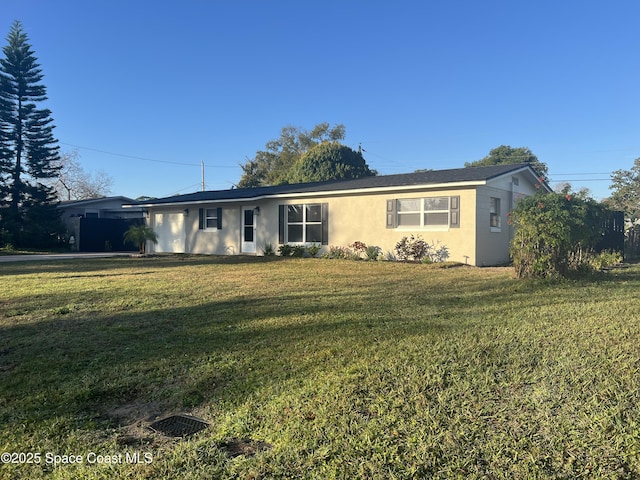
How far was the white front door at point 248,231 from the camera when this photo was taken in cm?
1786

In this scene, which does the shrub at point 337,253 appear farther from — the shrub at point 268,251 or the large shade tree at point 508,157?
the large shade tree at point 508,157

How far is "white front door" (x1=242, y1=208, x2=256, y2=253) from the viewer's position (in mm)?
17856

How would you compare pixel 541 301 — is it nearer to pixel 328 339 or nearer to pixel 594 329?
pixel 594 329

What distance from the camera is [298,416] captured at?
3.00m

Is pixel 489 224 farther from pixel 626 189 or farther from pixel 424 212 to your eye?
pixel 626 189

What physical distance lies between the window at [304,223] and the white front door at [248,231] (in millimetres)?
1448

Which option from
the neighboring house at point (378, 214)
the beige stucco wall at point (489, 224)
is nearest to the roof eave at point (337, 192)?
the neighboring house at point (378, 214)

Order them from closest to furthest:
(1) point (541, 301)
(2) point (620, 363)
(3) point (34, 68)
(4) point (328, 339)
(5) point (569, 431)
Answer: (5) point (569, 431) < (2) point (620, 363) < (4) point (328, 339) < (1) point (541, 301) < (3) point (34, 68)

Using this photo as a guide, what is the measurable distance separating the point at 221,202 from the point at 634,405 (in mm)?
16516

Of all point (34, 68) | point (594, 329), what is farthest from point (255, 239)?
point (34, 68)

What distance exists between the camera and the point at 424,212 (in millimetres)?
14039

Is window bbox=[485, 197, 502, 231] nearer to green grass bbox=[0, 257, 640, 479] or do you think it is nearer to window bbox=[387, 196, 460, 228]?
window bbox=[387, 196, 460, 228]

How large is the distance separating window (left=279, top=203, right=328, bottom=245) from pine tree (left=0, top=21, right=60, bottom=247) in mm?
15830

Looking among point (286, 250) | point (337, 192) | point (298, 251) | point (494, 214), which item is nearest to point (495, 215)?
point (494, 214)
